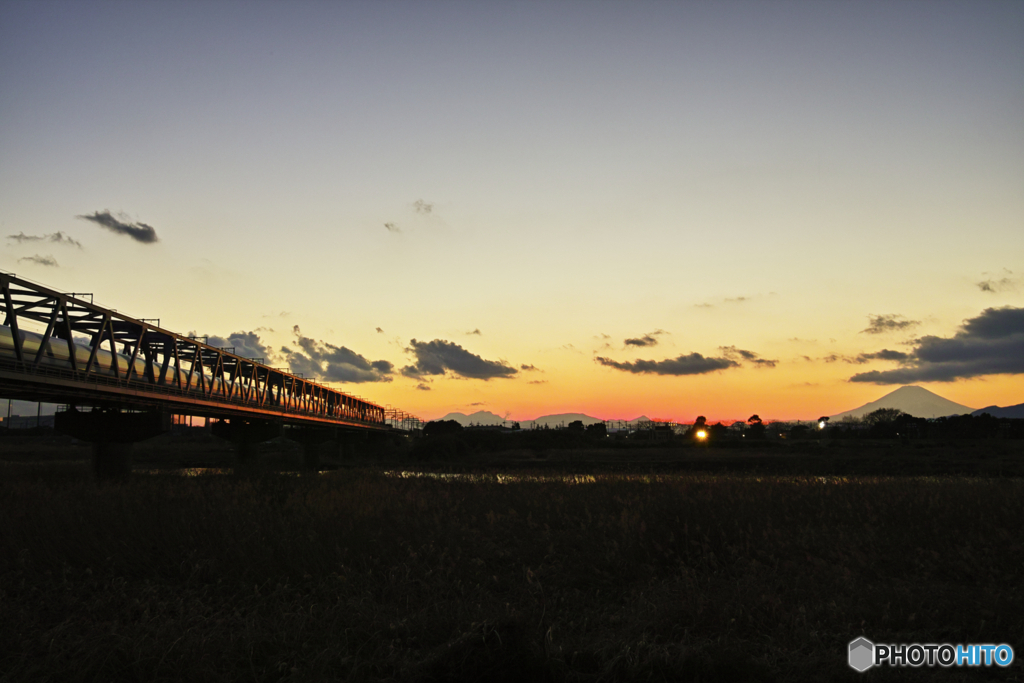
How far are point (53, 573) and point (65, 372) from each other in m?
35.1

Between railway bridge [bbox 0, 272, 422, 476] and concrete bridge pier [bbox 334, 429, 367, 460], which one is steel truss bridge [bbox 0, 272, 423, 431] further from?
concrete bridge pier [bbox 334, 429, 367, 460]

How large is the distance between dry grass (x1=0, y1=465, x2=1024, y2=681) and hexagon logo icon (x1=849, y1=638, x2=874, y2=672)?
0.17m

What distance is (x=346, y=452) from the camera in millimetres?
130125

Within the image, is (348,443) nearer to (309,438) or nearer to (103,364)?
(309,438)

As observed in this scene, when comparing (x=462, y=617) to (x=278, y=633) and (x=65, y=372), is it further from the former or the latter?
(x=65, y=372)

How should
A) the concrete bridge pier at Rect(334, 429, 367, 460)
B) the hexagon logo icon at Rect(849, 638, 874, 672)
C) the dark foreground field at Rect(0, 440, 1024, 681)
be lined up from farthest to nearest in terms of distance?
the concrete bridge pier at Rect(334, 429, 367, 460), the hexagon logo icon at Rect(849, 638, 874, 672), the dark foreground field at Rect(0, 440, 1024, 681)

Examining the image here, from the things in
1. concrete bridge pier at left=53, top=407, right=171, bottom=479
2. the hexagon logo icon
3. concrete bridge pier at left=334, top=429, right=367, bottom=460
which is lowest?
concrete bridge pier at left=334, top=429, right=367, bottom=460

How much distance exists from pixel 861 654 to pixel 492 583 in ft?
20.8

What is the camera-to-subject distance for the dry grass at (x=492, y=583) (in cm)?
758

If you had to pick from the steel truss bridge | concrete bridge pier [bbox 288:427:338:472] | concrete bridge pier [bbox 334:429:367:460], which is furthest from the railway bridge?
concrete bridge pier [bbox 334:429:367:460]

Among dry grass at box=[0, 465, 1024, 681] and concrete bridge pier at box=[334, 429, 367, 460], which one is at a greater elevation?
dry grass at box=[0, 465, 1024, 681]

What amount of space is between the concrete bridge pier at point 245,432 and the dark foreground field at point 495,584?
57874 mm

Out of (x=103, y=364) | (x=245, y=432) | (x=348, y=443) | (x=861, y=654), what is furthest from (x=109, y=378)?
(x=348, y=443)

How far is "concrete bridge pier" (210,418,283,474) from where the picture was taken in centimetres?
7431
